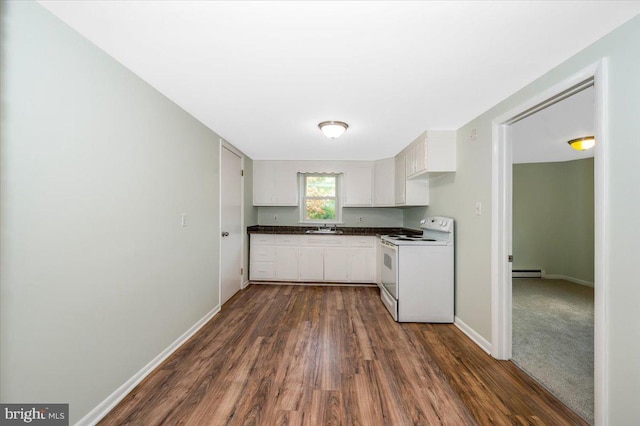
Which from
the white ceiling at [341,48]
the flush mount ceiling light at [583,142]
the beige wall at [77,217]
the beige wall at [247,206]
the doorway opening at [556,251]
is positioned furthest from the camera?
the beige wall at [247,206]

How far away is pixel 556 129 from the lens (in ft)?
10.3

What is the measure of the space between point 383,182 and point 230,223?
8.87ft

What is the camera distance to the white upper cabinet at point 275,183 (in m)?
4.79

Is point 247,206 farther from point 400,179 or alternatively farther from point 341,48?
point 341,48

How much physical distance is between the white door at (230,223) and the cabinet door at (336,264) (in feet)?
4.80

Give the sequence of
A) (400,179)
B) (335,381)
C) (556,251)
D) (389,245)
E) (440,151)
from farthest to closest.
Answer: (556,251), (400,179), (389,245), (440,151), (335,381)

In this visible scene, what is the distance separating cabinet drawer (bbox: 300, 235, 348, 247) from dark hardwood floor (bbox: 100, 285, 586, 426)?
1.68m

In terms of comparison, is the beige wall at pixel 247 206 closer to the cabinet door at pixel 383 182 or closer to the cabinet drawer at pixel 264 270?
the cabinet drawer at pixel 264 270

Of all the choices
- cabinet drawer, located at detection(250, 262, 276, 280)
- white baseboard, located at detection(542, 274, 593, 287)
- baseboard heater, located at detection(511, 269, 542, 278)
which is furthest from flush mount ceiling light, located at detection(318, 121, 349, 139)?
white baseboard, located at detection(542, 274, 593, 287)

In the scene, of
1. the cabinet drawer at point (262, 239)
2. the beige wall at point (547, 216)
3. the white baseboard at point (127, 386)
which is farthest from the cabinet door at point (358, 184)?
the white baseboard at point (127, 386)

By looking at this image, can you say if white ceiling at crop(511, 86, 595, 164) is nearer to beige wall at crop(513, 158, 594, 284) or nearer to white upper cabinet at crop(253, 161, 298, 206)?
beige wall at crop(513, 158, 594, 284)

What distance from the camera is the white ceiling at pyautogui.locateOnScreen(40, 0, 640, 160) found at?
1236 mm

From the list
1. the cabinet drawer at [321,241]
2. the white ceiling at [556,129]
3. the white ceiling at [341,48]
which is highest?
the white ceiling at [556,129]

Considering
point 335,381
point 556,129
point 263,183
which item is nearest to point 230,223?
point 263,183
